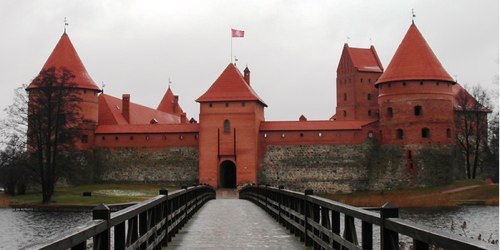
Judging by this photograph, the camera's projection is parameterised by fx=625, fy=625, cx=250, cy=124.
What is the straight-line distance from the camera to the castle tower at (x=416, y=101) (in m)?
41.8

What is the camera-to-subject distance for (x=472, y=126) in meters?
45.7

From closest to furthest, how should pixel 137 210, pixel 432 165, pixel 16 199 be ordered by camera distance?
pixel 137 210 < pixel 16 199 < pixel 432 165

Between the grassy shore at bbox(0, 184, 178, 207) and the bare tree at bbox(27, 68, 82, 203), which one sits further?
the bare tree at bbox(27, 68, 82, 203)

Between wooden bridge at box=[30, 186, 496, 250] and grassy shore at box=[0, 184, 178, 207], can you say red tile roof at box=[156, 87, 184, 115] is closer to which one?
grassy shore at box=[0, 184, 178, 207]

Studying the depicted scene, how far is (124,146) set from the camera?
44.9 m

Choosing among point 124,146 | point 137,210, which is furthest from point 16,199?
point 137,210

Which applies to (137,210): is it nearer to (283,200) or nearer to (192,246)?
(192,246)

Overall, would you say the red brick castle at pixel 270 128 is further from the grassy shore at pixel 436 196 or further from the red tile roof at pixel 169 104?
the red tile roof at pixel 169 104

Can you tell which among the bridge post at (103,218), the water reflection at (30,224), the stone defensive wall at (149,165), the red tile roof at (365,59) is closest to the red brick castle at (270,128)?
the stone defensive wall at (149,165)

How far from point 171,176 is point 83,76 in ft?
31.8

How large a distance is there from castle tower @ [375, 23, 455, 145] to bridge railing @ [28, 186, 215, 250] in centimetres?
3188

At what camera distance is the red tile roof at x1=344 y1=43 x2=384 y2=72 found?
54.7 meters

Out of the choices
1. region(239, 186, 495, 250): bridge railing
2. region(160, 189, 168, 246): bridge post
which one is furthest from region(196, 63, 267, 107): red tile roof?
region(160, 189, 168, 246): bridge post

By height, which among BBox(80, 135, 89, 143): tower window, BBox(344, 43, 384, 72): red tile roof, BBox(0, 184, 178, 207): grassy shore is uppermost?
BBox(344, 43, 384, 72): red tile roof
